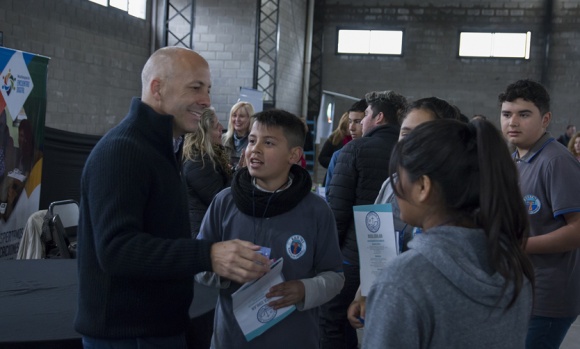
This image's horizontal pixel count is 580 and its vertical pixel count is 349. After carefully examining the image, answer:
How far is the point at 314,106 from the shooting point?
13.5 m

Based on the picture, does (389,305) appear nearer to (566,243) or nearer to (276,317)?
(276,317)

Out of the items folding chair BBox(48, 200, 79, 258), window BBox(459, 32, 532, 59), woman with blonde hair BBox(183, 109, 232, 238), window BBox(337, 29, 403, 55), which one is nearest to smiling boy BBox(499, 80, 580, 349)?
woman with blonde hair BBox(183, 109, 232, 238)

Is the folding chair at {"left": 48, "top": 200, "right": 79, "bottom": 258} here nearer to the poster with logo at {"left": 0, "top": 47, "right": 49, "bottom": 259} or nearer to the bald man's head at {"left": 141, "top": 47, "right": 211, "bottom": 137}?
the poster with logo at {"left": 0, "top": 47, "right": 49, "bottom": 259}

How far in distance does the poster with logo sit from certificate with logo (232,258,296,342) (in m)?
3.13

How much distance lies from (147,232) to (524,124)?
1.35 metres

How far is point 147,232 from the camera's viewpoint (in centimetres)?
136

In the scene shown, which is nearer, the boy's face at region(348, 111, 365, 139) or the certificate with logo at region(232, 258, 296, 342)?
the certificate with logo at region(232, 258, 296, 342)

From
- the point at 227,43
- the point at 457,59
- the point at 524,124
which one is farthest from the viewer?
the point at 457,59

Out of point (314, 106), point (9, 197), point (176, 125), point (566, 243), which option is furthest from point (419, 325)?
point (314, 106)

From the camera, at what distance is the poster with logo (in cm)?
412

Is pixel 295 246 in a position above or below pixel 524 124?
below

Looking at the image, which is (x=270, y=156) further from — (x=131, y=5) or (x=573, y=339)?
(x=131, y=5)

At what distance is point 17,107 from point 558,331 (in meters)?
3.81

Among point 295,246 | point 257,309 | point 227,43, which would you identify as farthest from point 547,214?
point 227,43
